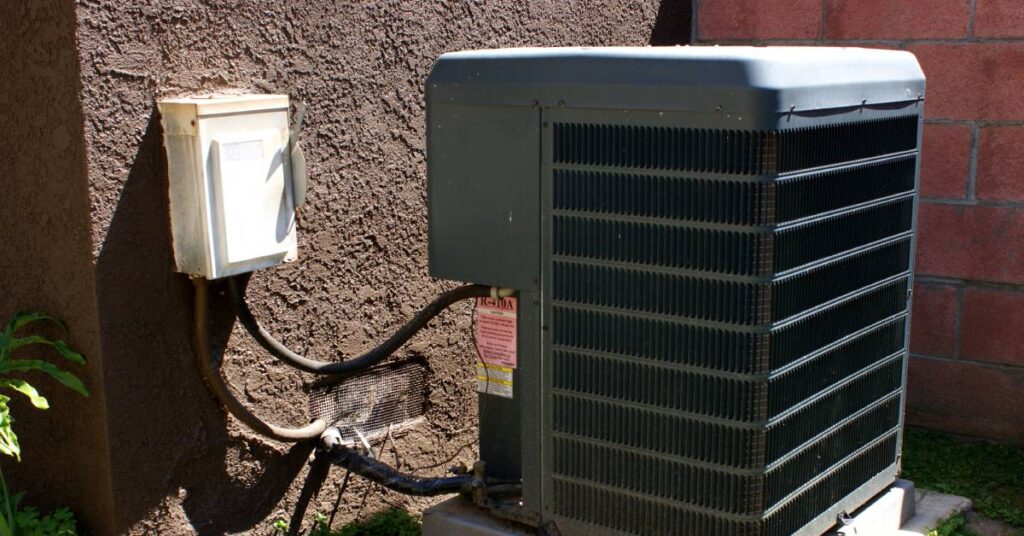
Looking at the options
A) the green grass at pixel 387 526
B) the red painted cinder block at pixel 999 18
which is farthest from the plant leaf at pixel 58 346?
the red painted cinder block at pixel 999 18

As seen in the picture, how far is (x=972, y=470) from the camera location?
441 cm

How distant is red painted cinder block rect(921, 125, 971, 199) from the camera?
4.68 m

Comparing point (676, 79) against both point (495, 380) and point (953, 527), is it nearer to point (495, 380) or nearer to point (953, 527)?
point (495, 380)

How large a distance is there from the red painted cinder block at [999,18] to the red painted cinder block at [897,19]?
0.17 ft

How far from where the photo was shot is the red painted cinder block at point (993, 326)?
462 centimetres

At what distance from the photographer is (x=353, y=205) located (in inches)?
143

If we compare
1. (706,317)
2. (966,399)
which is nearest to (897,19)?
(966,399)

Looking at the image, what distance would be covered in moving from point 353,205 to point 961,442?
9.16 ft

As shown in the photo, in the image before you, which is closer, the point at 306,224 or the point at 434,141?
the point at 434,141

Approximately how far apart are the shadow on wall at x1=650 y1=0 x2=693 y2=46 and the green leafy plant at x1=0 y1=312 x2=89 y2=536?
3.05m

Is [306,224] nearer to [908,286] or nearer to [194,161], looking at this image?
[194,161]

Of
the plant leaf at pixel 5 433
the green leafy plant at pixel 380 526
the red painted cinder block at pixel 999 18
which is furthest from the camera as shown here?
the red painted cinder block at pixel 999 18

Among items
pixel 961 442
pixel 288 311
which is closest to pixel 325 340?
pixel 288 311

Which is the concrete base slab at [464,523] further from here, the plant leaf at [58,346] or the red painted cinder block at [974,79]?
the red painted cinder block at [974,79]
